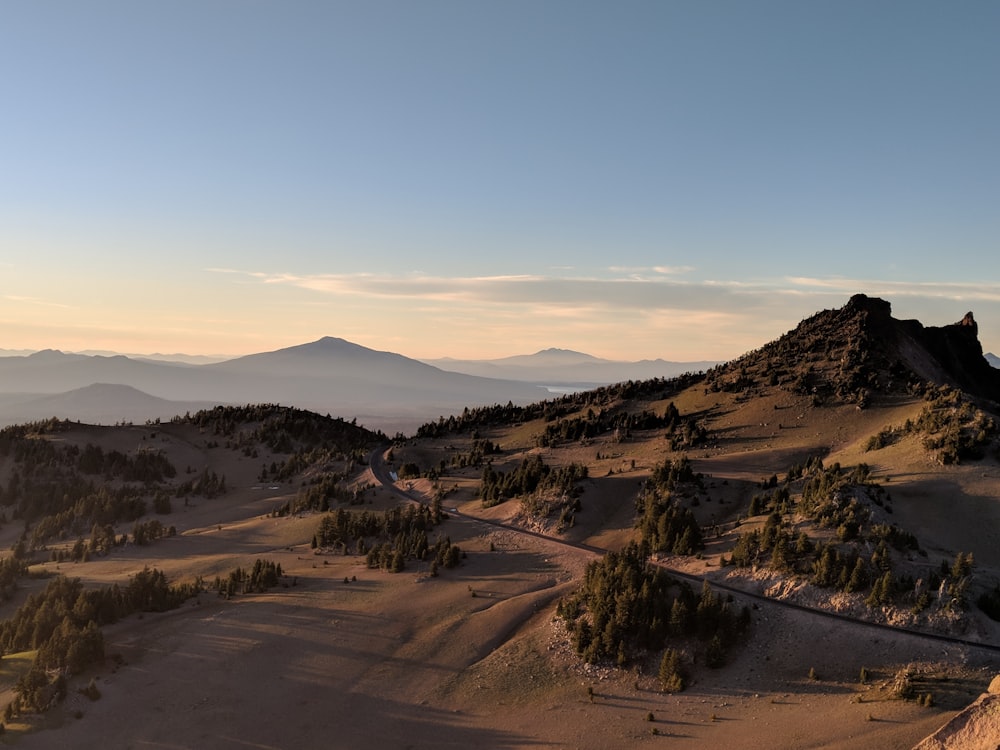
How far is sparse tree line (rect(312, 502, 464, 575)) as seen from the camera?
3506 centimetres

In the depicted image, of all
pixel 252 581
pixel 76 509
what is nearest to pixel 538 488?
pixel 252 581

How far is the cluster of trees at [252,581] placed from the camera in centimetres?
3306

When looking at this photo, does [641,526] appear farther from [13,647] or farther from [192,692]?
[13,647]

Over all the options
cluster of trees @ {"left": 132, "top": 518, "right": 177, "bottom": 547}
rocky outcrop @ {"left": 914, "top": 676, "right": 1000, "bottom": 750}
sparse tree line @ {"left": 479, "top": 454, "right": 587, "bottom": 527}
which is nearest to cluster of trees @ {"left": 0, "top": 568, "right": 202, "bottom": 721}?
cluster of trees @ {"left": 132, "top": 518, "right": 177, "bottom": 547}

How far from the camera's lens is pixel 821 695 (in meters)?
20.5

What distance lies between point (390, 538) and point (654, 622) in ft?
63.6

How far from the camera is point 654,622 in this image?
24.2 metres

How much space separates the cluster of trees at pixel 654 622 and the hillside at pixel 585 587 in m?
0.09

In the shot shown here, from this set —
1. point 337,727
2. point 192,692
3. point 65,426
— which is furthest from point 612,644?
point 65,426

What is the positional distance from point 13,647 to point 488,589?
66.2 ft

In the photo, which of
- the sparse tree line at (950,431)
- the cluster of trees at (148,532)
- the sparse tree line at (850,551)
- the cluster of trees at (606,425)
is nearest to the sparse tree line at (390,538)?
the cluster of trees at (148,532)

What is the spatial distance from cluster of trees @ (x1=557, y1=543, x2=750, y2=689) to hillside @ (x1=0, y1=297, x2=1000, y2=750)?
89 mm

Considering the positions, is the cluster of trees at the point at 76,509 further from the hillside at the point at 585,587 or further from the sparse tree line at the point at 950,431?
the sparse tree line at the point at 950,431

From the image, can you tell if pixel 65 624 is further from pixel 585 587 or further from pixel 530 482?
pixel 530 482
